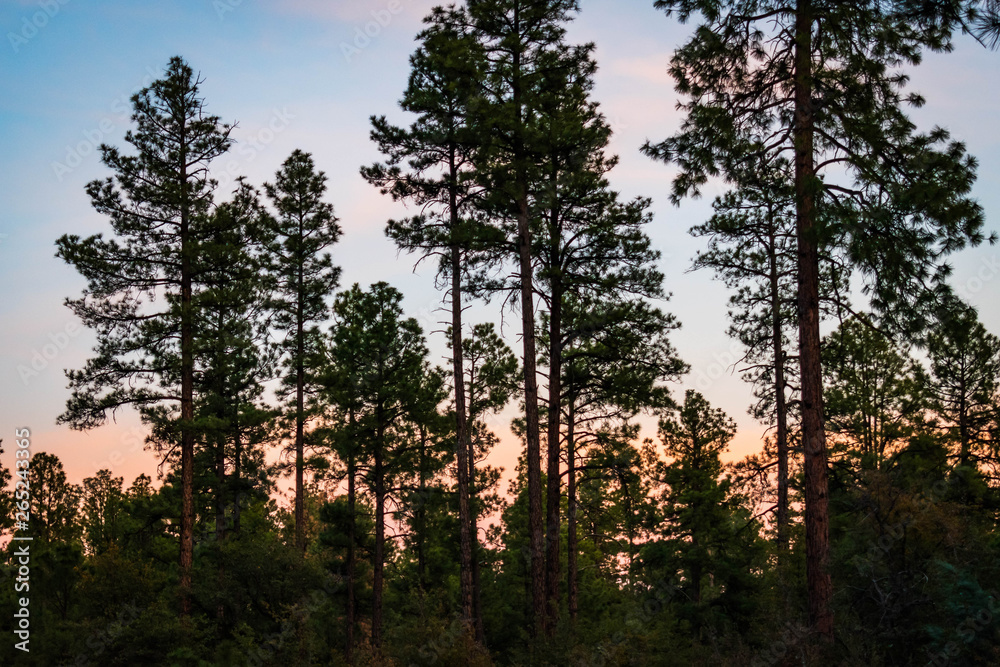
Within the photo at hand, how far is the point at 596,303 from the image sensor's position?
18.3 meters

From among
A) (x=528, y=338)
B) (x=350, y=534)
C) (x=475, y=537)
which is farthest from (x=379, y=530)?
(x=528, y=338)

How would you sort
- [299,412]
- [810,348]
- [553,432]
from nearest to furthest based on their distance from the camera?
[810,348] → [553,432] → [299,412]

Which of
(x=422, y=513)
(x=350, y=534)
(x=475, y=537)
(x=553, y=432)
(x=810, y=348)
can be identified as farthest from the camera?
(x=475, y=537)

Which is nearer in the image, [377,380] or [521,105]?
[521,105]

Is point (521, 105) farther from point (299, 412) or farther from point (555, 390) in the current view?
point (299, 412)

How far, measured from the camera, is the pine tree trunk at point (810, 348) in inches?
452

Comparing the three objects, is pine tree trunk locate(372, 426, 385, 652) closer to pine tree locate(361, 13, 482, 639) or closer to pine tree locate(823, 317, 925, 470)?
pine tree locate(361, 13, 482, 639)

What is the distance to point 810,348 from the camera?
11984 mm

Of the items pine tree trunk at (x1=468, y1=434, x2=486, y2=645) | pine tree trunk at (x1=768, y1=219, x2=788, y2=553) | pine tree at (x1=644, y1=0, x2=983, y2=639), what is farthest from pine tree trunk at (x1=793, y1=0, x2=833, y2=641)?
pine tree trunk at (x1=468, y1=434, x2=486, y2=645)

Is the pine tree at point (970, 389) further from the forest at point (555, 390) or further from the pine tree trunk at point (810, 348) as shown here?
the pine tree trunk at point (810, 348)

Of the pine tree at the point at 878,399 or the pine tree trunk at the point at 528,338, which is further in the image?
the pine tree at the point at 878,399

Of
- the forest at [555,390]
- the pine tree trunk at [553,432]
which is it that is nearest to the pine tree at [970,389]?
the forest at [555,390]

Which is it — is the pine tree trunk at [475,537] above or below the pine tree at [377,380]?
below

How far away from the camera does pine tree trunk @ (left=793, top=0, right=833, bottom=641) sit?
11.5 meters
